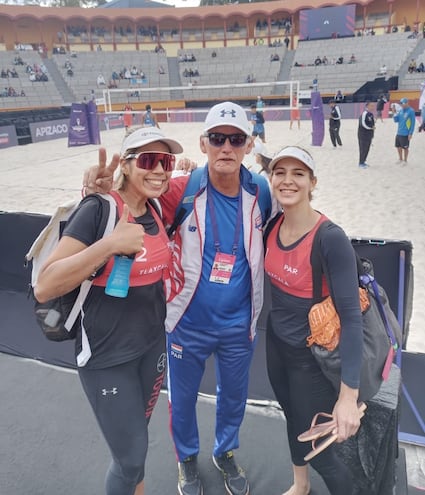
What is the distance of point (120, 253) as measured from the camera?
162 cm

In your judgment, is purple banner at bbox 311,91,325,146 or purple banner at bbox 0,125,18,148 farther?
purple banner at bbox 0,125,18,148

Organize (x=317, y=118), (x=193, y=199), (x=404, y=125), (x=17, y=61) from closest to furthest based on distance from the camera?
(x=193, y=199)
(x=404, y=125)
(x=317, y=118)
(x=17, y=61)

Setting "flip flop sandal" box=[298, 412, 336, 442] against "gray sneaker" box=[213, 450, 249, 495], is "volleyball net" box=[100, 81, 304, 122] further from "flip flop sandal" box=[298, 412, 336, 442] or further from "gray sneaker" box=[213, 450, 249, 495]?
"flip flop sandal" box=[298, 412, 336, 442]

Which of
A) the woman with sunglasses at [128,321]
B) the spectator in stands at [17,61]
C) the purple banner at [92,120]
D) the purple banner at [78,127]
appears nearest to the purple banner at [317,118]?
the purple banner at [92,120]

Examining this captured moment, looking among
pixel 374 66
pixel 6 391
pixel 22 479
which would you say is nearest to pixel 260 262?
pixel 22 479

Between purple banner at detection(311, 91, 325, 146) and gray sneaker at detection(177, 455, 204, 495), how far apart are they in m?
13.2

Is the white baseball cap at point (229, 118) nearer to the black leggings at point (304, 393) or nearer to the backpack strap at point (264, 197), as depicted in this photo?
the backpack strap at point (264, 197)

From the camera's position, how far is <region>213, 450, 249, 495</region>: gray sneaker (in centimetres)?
243

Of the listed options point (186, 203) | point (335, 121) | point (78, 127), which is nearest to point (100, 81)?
point (78, 127)

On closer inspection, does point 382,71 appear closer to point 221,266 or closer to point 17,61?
point 17,61

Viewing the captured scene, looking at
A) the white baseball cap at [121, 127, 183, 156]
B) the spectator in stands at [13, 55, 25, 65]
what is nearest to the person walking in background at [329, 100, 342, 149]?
the white baseball cap at [121, 127, 183, 156]

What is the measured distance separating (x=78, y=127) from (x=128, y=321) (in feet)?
54.7

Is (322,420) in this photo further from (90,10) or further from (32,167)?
(90,10)

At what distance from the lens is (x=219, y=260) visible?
2.16 meters
